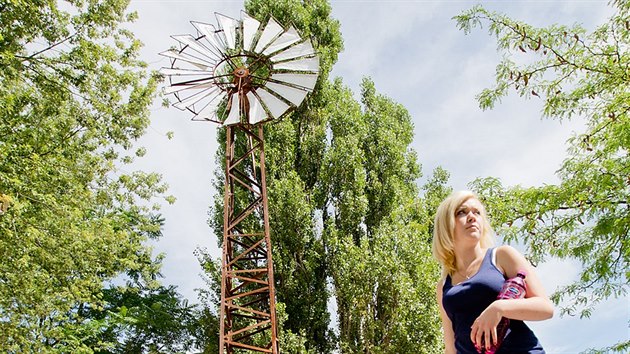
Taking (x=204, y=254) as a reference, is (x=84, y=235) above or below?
below

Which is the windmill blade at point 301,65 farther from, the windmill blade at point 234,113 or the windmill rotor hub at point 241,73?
the windmill blade at point 234,113

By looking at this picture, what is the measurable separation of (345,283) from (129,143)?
15.2 feet

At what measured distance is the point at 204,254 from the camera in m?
12.1

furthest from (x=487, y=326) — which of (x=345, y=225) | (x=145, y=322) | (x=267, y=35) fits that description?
(x=145, y=322)

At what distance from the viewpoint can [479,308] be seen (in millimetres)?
1268

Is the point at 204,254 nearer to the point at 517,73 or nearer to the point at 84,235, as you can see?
the point at 84,235

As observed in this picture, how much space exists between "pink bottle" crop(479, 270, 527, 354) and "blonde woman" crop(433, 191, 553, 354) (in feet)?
0.05

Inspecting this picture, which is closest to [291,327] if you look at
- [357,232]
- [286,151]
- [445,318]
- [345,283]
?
[345,283]

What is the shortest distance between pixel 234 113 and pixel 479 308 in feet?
20.9

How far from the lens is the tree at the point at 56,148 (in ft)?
23.6

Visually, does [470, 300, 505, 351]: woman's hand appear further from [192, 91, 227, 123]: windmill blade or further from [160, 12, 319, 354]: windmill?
[192, 91, 227, 123]: windmill blade

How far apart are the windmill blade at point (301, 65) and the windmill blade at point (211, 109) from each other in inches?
37.9

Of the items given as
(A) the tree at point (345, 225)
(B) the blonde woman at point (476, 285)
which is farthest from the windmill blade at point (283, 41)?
(B) the blonde woman at point (476, 285)

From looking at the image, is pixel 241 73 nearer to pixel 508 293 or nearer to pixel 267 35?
pixel 267 35
